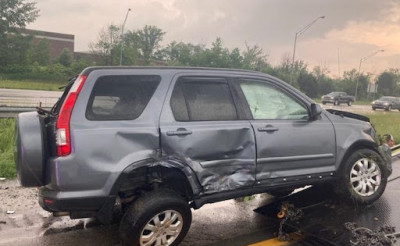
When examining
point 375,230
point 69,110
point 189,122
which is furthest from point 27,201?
point 375,230

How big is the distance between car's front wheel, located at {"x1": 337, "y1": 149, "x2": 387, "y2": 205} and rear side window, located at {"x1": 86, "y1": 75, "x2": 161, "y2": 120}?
2.68 meters

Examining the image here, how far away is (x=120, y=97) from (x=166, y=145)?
2.00 ft

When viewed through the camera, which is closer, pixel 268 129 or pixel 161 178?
pixel 161 178

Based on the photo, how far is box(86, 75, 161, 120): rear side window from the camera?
11.6 ft

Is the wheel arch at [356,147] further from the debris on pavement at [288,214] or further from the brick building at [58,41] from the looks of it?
the brick building at [58,41]

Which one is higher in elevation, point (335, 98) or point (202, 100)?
point (202, 100)

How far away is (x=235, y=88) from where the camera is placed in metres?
4.30

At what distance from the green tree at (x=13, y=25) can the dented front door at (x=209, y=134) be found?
47.4 m

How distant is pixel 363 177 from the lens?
5020mm

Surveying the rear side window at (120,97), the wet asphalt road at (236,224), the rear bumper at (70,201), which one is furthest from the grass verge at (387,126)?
the rear bumper at (70,201)

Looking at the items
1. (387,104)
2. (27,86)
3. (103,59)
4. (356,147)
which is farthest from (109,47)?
(356,147)

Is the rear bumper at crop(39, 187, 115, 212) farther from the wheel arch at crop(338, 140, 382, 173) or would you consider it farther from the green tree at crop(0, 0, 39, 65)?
the green tree at crop(0, 0, 39, 65)

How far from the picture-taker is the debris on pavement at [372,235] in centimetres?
388

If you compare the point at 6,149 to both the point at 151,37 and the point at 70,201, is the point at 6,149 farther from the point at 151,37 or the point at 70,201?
the point at 151,37
